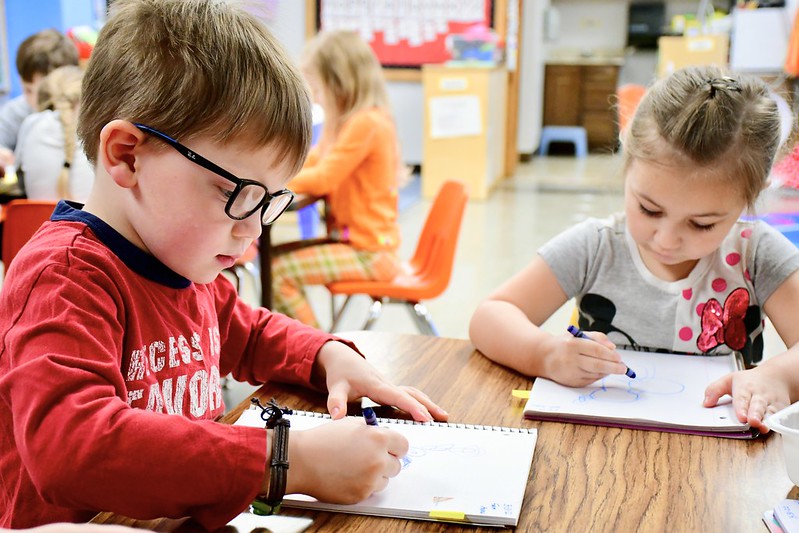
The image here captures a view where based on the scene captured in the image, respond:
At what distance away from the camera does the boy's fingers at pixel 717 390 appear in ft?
3.14

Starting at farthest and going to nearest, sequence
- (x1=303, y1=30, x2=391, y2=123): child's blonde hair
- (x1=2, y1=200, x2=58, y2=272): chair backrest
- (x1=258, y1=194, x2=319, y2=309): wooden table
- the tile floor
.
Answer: the tile floor → (x1=303, y1=30, x2=391, y2=123): child's blonde hair → (x1=258, y1=194, x2=319, y2=309): wooden table → (x1=2, y1=200, x2=58, y2=272): chair backrest

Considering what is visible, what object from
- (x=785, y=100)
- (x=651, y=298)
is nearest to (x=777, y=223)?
(x=785, y=100)

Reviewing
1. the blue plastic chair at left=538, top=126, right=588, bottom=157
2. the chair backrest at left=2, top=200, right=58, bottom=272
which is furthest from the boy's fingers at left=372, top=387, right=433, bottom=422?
the blue plastic chair at left=538, top=126, right=588, bottom=157

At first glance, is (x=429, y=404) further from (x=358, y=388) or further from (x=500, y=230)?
(x=500, y=230)

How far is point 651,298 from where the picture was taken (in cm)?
130

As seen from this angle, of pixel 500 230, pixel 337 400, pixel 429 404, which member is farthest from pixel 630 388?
pixel 500 230

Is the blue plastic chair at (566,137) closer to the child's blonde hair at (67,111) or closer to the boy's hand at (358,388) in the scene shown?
the child's blonde hair at (67,111)

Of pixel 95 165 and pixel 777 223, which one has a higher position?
pixel 95 165

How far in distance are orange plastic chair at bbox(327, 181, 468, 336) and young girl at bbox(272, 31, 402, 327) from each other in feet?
0.36

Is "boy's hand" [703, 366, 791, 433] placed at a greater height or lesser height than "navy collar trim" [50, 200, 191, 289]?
lesser

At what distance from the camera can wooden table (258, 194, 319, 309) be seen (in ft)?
7.68

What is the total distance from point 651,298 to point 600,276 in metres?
0.08

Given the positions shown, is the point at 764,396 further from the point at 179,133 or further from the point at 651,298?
the point at 179,133

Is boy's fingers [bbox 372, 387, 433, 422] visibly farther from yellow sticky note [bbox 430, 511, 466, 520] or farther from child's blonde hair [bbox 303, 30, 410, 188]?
child's blonde hair [bbox 303, 30, 410, 188]
